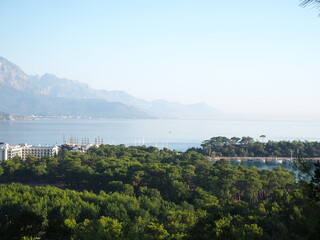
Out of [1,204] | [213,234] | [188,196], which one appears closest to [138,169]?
[188,196]

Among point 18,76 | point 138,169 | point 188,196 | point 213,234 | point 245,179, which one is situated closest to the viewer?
point 213,234

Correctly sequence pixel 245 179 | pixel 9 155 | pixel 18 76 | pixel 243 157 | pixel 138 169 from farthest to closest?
1. pixel 18 76
2. pixel 243 157
3. pixel 9 155
4. pixel 138 169
5. pixel 245 179

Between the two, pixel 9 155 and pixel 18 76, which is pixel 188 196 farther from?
pixel 18 76

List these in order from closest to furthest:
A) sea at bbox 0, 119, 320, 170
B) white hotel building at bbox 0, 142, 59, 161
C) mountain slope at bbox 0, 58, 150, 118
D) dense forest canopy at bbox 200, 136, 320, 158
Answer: white hotel building at bbox 0, 142, 59, 161 < dense forest canopy at bbox 200, 136, 320, 158 < sea at bbox 0, 119, 320, 170 < mountain slope at bbox 0, 58, 150, 118

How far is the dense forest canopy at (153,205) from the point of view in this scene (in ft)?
26.3

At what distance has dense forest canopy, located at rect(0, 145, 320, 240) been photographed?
315 inches

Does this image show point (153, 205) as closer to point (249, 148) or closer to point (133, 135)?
point (249, 148)

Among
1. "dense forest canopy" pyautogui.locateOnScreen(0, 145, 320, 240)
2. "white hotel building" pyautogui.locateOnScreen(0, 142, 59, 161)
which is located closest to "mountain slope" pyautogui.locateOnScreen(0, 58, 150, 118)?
"white hotel building" pyautogui.locateOnScreen(0, 142, 59, 161)

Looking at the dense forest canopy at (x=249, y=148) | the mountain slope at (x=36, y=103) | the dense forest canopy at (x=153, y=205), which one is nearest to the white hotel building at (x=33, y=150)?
the dense forest canopy at (x=153, y=205)

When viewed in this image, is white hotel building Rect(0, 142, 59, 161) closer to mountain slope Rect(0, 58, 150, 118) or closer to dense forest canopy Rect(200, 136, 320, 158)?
dense forest canopy Rect(200, 136, 320, 158)

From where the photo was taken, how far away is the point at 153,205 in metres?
12.0

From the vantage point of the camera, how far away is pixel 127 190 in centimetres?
1461

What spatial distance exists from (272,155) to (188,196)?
22.9m

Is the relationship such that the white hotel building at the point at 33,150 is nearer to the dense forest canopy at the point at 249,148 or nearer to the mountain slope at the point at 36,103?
the dense forest canopy at the point at 249,148
